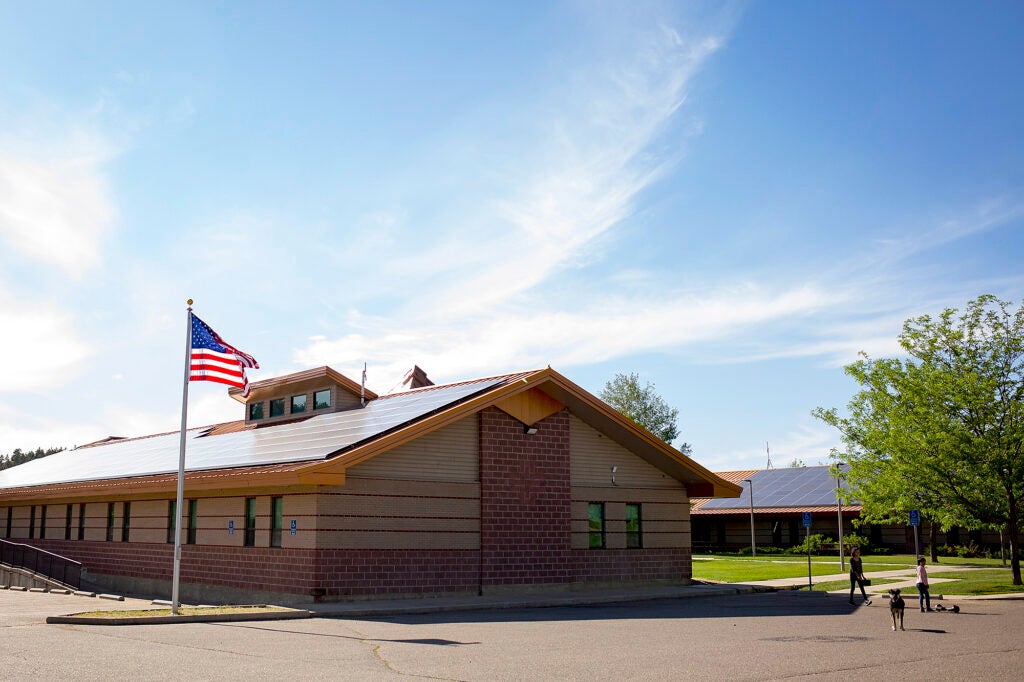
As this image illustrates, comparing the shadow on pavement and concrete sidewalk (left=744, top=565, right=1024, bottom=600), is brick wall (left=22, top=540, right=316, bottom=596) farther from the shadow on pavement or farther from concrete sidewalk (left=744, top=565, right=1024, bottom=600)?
concrete sidewalk (left=744, top=565, right=1024, bottom=600)

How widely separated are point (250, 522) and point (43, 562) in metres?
12.7

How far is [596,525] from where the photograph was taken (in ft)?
98.3

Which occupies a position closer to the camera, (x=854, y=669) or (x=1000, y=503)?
(x=854, y=669)

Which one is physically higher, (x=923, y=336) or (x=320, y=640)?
(x=923, y=336)

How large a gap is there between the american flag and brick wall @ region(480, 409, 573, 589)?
733 centimetres

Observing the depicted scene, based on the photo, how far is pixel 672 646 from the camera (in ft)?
52.6

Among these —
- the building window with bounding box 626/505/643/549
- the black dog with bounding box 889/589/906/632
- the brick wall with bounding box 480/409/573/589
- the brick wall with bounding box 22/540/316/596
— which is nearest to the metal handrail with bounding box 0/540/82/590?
the brick wall with bounding box 22/540/316/596

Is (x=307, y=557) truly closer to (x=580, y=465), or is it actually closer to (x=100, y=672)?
(x=580, y=465)

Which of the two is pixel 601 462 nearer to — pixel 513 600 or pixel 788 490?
pixel 513 600

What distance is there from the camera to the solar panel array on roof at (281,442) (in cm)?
2594

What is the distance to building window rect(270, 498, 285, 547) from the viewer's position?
995 inches

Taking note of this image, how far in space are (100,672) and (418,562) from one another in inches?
532

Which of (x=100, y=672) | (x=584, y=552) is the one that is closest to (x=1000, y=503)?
(x=584, y=552)

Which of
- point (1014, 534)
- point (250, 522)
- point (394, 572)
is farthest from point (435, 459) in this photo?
point (1014, 534)
